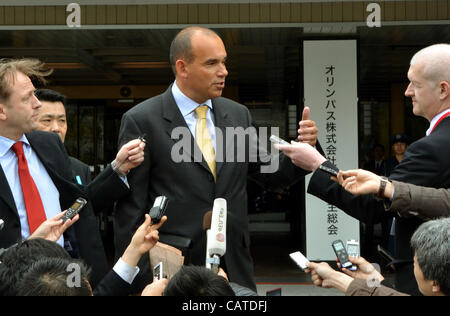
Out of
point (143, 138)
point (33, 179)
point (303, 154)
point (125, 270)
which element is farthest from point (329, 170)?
point (33, 179)

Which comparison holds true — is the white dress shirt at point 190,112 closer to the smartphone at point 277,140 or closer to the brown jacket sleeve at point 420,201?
the smartphone at point 277,140

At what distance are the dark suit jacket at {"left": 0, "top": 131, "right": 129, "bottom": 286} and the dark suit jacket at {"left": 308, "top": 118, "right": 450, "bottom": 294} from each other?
33.9 inches

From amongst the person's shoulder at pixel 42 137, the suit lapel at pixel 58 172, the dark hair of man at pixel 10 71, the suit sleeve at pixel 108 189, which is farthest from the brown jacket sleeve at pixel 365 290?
the dark hair of man at pixel 10 71

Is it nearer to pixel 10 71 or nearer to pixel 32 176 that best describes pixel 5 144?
pixel 32 176

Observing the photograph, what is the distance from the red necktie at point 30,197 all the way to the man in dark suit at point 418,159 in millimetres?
1034

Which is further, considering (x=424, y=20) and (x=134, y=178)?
(x=424, y=20)

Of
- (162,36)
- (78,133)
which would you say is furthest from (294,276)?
(78,133)

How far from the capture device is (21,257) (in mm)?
1781

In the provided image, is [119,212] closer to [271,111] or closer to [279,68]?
[279,68]

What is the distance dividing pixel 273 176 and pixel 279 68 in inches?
290

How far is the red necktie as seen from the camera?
240cm

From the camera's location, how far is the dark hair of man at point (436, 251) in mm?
1750

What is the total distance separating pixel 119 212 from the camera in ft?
8.10

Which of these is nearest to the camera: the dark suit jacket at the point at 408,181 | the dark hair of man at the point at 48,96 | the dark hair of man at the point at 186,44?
the dark suit jacket at the point at 408,181
